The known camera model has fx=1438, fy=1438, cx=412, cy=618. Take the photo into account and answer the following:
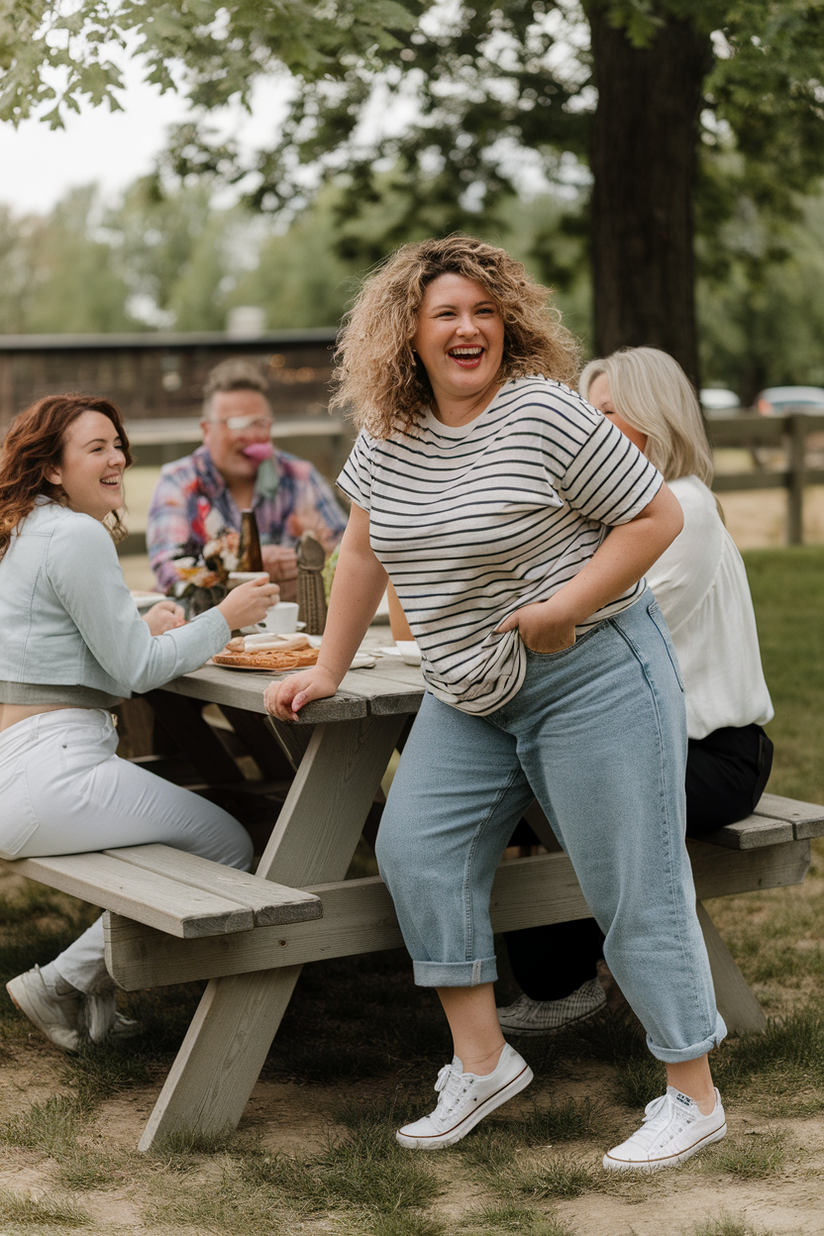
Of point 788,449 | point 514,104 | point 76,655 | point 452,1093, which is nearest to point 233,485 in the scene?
point 76,655

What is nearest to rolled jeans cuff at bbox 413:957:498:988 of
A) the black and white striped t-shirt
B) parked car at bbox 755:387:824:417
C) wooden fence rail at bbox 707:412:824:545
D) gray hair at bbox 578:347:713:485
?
the black and white striped t-shirt

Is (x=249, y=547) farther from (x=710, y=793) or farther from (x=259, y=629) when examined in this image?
(x=710, y=793)

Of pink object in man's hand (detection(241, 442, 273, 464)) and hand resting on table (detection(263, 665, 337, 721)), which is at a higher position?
pink object in man's hand (detection(241, 442, 273, 464))

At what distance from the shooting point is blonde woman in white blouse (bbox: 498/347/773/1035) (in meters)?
3.25

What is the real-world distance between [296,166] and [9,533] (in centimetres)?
830

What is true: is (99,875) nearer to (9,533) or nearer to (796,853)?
(9,533)

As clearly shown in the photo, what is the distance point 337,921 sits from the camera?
3.14 m

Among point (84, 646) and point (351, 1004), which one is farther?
point (351, 1004)

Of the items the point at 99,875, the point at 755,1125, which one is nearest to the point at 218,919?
the point at 99,875

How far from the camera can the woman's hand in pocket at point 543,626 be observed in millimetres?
2625

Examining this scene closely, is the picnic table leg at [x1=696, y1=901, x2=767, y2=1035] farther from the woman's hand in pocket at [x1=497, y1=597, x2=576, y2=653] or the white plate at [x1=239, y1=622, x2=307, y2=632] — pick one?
the white plate at [x1=239, y1=622, x2=307, y2=632]

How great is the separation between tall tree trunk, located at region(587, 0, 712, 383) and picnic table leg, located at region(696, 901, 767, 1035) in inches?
192

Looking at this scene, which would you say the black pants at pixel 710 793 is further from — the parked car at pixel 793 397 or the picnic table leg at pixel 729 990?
the parked car at pixel 793 397

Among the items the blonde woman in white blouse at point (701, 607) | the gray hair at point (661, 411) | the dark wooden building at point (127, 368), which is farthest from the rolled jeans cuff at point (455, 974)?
the dark wooden building at point (127, 368)
